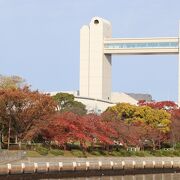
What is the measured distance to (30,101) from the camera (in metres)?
73.9

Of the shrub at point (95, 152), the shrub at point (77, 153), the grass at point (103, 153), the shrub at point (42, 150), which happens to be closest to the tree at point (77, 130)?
the shrub at point (95, 152)

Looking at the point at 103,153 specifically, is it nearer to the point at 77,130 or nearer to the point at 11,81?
the point at 77,130

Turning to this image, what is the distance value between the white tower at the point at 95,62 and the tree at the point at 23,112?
258 ft

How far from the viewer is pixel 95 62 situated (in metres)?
155

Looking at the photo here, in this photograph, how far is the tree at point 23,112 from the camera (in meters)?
72.5

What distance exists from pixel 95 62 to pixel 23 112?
270ft

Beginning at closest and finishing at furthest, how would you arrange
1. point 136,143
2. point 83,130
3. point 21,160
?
1. point 21,160
2. point 83,130
3. point 136,143

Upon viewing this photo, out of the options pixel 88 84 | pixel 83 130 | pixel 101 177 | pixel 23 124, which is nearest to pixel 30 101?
pixel 23 124

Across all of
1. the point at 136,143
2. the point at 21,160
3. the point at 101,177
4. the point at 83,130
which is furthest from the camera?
the point at 136,143

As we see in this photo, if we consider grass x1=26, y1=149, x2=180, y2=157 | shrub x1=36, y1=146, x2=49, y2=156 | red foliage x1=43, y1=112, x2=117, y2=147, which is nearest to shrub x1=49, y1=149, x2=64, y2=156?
grass x1=26, y1=149, x2=180, y2=157

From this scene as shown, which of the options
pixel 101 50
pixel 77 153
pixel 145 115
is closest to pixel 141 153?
pixel 77 153

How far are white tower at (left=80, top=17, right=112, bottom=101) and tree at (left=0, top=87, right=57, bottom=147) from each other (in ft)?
258

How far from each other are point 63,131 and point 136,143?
675 inches

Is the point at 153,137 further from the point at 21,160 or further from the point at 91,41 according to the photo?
the point at 91,41
